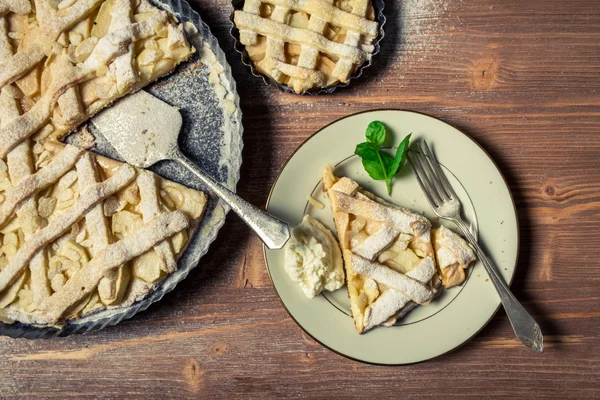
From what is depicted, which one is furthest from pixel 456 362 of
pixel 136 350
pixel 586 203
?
pixel 136 350

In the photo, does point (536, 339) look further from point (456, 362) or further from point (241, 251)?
point (241, 251)

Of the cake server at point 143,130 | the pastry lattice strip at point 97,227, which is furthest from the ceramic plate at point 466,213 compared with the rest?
the pastry lattice strip at point 97,227

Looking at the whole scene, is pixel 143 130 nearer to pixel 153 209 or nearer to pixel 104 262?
pixel 153 209

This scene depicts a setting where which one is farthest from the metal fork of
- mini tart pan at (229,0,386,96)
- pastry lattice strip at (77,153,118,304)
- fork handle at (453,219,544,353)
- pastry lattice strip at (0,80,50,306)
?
pastry lattice strip at (0,80,50,306)

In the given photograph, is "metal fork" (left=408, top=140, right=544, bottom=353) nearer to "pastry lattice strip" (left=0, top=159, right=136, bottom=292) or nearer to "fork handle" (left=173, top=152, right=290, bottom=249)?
"fork handle" (left=173, top=152, right=290, bottom=249)

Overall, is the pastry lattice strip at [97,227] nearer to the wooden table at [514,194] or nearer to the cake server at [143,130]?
the cake server at [143,130]

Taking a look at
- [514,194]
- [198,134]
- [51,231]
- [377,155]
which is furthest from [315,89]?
[51,231]
